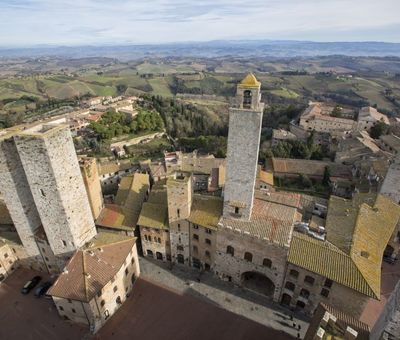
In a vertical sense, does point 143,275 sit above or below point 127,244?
below

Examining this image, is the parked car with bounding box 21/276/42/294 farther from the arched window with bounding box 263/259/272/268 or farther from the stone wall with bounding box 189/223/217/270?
the arched window with bounding box 263/259/272/268

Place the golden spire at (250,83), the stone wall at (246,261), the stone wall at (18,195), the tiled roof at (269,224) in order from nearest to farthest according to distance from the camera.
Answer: the golden spire at (250,83)
the stone wall at (18,195)
the tiled roof at (269,224)
the stone wall at (246,261)

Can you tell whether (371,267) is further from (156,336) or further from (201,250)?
(156,336)

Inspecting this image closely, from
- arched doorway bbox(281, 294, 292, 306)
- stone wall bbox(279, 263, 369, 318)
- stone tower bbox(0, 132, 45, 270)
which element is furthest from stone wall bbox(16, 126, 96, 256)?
arched doorway bbox(281, 294, 292, 306)

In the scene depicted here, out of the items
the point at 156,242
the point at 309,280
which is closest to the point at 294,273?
the point at 309,280

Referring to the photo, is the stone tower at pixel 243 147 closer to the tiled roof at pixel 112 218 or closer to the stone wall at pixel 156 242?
the stone wall at pixel 156 242

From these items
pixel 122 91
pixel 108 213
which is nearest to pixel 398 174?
pixel 108 213

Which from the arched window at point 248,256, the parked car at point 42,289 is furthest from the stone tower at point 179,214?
the parked car at point 42,289
